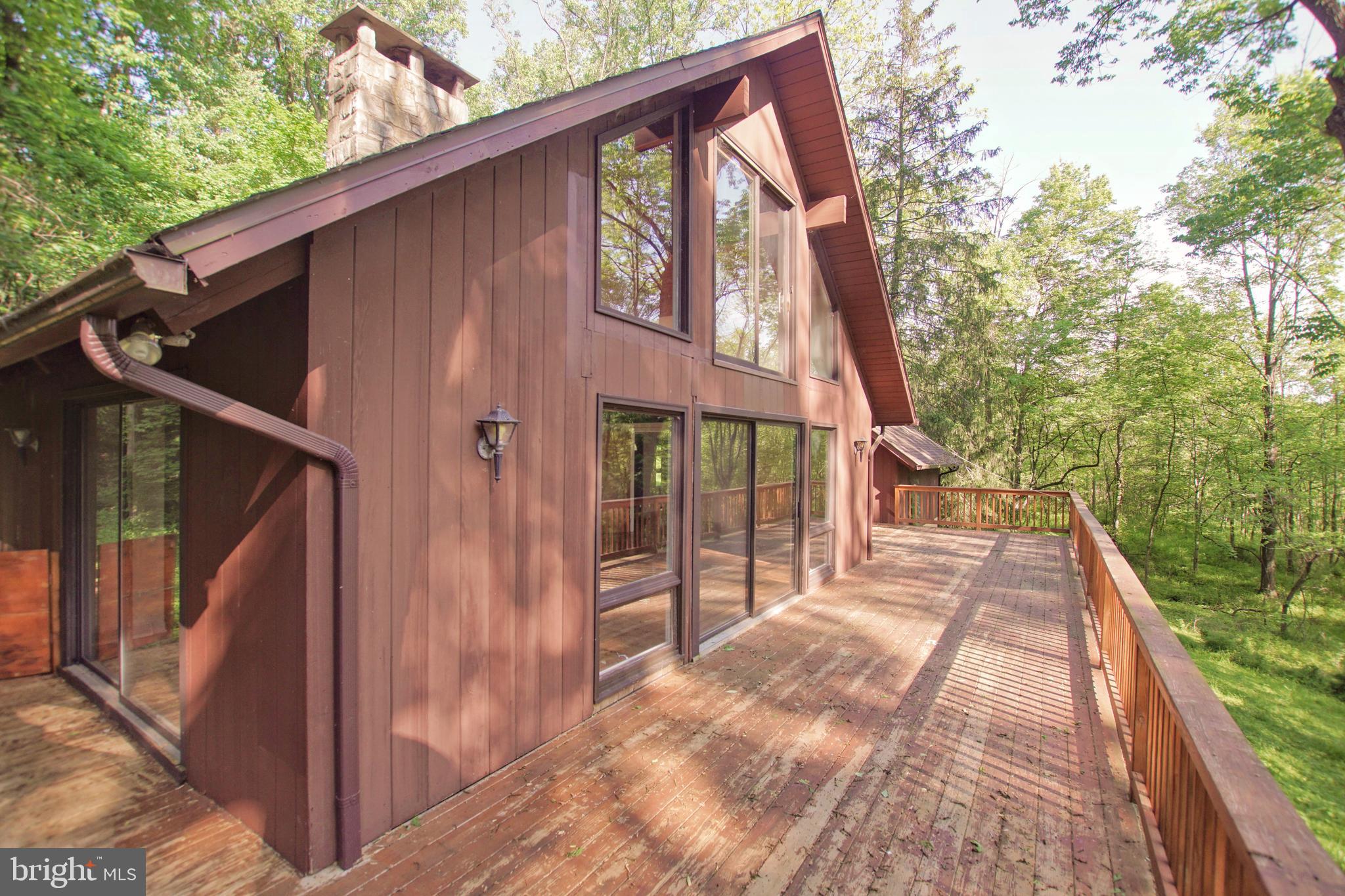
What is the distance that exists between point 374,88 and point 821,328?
213 inches

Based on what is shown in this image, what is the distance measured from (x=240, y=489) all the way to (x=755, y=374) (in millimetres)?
4101

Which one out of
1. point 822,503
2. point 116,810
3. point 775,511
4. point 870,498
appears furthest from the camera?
point 870,498

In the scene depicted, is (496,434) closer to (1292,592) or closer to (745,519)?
(745,519)

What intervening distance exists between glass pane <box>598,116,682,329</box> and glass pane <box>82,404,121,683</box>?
3061 mm

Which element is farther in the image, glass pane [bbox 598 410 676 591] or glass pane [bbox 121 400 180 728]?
glass pane [bbox 598 410 676 591]

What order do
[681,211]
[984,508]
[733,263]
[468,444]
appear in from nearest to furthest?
[468,444], [681,211], [733,263], [984,508]

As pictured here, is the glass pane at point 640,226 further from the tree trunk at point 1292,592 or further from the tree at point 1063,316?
the tree at point 1063,316

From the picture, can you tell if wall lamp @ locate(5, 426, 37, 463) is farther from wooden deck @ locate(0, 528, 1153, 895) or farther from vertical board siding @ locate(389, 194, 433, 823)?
vertical board siding @ locate(389, 194, 433, 823)

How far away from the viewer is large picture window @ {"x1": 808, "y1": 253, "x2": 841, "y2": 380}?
706 cm

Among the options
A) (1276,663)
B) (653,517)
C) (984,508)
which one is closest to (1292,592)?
(1276,663)

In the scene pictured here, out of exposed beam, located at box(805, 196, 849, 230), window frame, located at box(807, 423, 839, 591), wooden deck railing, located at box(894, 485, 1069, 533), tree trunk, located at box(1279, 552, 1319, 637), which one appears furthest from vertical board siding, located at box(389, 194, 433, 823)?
tree trunk, located at box(1279, 552, 1319, 637)

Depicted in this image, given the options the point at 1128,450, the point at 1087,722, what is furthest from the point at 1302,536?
the point at 1087,722

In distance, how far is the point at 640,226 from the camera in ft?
13.7

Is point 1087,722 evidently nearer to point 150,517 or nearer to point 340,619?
point 340,619
